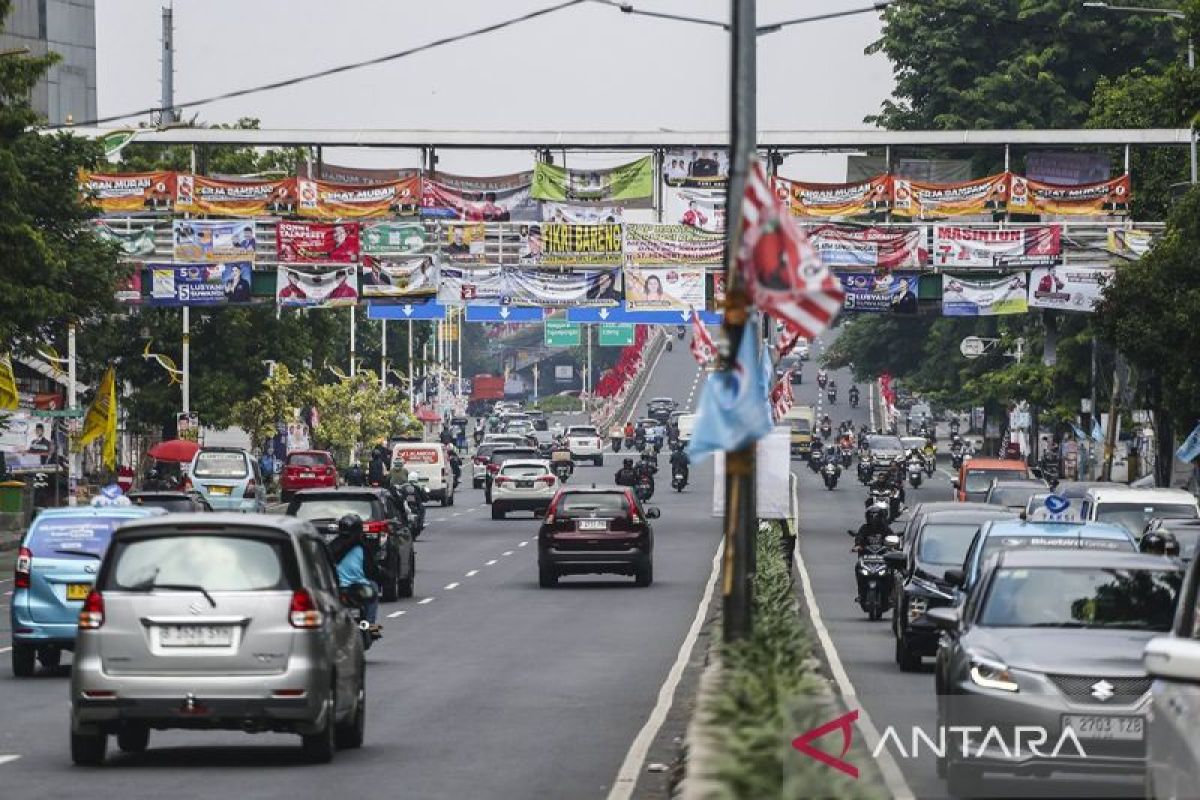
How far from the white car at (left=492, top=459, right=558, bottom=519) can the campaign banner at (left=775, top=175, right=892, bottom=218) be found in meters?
10.8

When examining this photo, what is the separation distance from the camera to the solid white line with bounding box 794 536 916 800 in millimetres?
16438

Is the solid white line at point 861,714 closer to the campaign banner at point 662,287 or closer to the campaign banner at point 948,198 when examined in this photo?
the campaign banner at point 662,287

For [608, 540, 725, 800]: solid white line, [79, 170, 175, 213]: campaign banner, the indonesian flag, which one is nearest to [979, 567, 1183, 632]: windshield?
[608, 540, 725, 800]: solid white line

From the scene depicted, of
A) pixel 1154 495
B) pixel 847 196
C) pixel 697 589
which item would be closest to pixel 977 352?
pixel 847 196

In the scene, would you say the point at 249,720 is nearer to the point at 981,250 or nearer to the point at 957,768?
the point at 957,768

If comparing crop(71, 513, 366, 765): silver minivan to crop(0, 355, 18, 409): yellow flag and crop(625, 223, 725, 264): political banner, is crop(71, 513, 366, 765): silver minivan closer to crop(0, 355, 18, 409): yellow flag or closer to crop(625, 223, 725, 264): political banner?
crop(0, 355, 18, 409): yellow flag

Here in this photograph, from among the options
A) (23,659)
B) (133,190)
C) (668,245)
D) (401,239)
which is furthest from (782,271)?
(133,190)

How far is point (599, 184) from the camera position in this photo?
6581 centimetres

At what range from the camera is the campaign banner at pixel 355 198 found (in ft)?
213

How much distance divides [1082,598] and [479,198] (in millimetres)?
50237

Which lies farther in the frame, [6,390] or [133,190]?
[133,190]

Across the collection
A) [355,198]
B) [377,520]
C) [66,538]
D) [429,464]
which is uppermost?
[355,198]

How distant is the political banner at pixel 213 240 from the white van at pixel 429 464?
598 inches

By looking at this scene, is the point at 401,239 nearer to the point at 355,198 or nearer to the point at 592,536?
the point at 355,198
